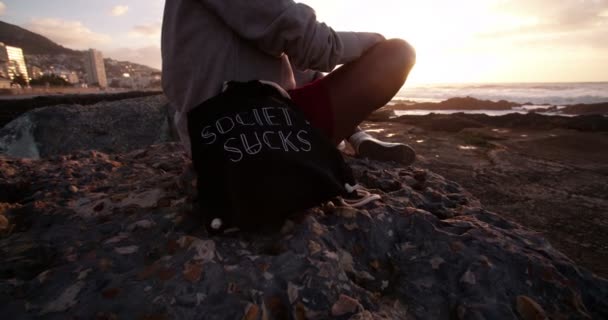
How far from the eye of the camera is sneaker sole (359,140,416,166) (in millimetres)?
1778

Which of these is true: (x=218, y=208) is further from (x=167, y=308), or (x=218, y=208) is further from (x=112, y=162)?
(x=112, y=162)

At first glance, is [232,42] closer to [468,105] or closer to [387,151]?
[387,151]

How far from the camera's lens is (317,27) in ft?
3.32

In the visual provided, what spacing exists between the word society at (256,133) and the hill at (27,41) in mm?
115664

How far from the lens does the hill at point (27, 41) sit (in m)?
83.8

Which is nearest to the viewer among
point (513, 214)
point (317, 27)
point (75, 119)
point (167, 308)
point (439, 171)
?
point (167, 308)

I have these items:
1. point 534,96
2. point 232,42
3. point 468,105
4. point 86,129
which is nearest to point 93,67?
point 468,105

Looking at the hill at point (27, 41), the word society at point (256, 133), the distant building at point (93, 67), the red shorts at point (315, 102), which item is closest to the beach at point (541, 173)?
the red shorts at point (315, 102)

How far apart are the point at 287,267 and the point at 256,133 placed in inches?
14.3

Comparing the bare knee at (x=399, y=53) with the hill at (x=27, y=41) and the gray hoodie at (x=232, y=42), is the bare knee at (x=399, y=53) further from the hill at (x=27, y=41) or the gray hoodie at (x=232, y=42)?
the hill at (x=27, y=41)

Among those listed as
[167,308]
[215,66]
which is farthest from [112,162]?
[167,308]

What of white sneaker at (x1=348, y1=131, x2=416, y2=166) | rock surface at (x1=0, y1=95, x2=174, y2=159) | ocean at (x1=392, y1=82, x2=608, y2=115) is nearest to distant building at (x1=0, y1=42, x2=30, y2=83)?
ocean at (x1=392, y1=82, x2=608, y2=115)

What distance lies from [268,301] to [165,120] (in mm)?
3270

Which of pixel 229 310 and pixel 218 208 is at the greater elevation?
pixel 218 208
